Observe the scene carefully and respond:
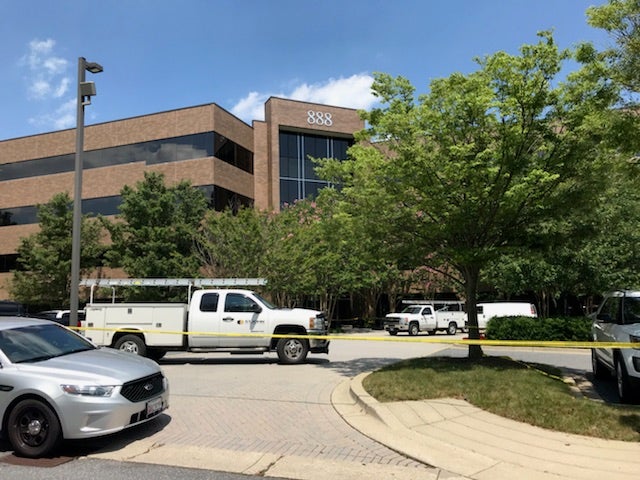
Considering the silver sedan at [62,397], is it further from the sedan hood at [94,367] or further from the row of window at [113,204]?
the row of window at [113,204]

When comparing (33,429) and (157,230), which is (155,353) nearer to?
(33,429)

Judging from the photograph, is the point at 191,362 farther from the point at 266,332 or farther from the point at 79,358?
the point at 79,358

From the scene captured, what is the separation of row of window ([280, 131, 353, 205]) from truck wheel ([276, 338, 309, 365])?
2738cm

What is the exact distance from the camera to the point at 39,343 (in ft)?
22.8

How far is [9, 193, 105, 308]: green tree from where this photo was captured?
32.5 metres

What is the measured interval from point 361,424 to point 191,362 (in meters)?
9.04

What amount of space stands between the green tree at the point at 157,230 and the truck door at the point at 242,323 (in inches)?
546

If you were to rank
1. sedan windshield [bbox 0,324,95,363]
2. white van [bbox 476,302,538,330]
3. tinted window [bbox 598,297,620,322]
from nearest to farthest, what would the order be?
sedan windshield [bbox 0,324,95,363]
tinted window [bbox 598,297,620,322]
white van [bbox 476,302,538,330]

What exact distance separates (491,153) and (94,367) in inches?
311

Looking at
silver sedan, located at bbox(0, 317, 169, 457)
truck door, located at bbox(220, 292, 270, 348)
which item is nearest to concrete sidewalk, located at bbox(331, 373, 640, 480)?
silver sedan, located at bbox(0, 317, 169, 457)

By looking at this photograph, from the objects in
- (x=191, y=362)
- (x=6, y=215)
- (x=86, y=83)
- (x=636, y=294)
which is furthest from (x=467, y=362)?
(x=6, y=215)

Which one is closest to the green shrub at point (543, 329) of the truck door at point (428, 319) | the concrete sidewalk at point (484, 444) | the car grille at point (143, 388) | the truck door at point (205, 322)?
the truck door at point (205, 322)

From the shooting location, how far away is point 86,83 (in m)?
12.3

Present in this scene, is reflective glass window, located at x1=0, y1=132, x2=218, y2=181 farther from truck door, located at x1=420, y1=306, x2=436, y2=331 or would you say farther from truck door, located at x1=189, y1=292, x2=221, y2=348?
truck door, located at x1=189, y1=292, x2=221, y2=348
